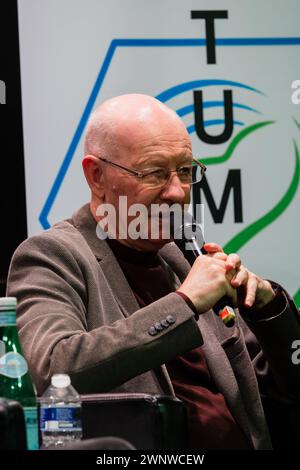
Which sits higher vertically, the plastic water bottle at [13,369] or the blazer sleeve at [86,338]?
the plastic water bottle at [13,369]

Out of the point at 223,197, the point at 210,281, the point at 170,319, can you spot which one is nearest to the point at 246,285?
the point at 210,281

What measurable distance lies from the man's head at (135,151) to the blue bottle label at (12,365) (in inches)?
38.7

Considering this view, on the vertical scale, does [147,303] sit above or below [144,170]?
below

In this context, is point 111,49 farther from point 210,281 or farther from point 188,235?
point 210,281

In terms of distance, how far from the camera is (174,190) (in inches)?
113

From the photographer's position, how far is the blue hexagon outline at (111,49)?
11.9 feet

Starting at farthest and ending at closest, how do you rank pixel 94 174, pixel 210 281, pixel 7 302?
1. pixel 94 174
2. pixel 210 281
3. pixel 7 302

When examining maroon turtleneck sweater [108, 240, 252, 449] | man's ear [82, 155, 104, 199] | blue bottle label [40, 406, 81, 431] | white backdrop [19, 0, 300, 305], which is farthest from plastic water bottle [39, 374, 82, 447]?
white backdrop [19, 0, 300, 305]

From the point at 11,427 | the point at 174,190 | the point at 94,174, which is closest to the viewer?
the point at 11,427

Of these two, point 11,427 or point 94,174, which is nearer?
point 11,427

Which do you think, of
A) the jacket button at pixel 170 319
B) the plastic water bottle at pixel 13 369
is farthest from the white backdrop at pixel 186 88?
the plastic water bottle at pixel 13 369

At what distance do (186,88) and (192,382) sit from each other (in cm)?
136

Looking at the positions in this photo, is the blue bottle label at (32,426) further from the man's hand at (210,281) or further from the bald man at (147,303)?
the man's hand at (210,281)

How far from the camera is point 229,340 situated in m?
2.90
